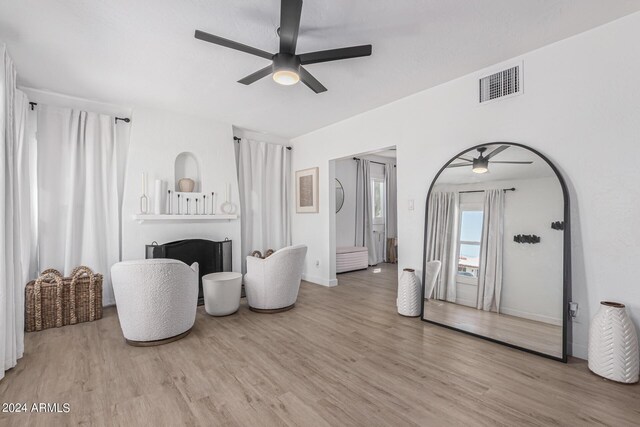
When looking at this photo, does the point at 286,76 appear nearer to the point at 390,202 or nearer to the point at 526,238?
the point at 526,238

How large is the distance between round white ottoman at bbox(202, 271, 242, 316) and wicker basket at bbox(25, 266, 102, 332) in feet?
4.18

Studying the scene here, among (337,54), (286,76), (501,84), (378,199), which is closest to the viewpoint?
(337,54)

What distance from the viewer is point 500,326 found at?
111 inches

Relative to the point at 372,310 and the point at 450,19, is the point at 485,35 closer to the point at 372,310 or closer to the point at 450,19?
the point at 450,19

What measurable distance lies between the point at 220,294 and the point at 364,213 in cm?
453

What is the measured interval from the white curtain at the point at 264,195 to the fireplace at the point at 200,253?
1.85ft

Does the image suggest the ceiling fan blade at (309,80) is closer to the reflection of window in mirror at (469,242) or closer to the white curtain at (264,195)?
the reflection of window in mirror at (469,242)

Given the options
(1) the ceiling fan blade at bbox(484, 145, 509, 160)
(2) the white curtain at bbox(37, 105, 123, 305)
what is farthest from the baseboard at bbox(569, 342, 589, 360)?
(2) the white curtain at bbox(37, 105, 123, 305)

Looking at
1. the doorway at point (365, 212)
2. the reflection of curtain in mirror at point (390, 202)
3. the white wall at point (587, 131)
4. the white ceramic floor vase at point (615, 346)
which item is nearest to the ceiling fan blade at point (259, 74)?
the white wall at point (587, 131)

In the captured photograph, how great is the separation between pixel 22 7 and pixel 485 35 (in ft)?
11.6

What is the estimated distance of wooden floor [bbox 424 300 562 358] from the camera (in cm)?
253

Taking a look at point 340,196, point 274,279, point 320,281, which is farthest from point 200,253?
point 340,196

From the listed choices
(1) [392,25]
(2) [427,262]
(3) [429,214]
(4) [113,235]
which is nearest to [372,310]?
(2) [427,262]

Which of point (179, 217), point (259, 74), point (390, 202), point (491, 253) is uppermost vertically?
point (259, 74)
